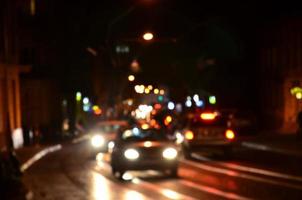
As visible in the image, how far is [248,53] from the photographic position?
60.7 m

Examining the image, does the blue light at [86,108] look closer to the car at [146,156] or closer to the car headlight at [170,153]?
the car at [146,156]

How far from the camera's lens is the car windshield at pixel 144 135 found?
2323 cm

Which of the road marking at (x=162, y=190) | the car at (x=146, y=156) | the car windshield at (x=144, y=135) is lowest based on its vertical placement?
the road marking at (x=162, y=190)

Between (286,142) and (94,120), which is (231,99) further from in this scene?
(286,142)

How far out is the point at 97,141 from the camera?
3238 centimetres

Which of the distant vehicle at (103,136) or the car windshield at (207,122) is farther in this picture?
the distant vehicle at (103,136)

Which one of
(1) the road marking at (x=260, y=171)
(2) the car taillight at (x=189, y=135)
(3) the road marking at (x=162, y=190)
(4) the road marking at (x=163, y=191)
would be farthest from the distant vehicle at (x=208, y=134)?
(4) the road marking at (x=163, y=191)

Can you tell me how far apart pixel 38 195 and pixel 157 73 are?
71.9 meters

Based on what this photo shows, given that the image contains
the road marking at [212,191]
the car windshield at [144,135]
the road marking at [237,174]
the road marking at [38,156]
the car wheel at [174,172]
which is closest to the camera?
the road marking at [212,191]

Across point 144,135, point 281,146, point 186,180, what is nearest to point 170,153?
point 186,180

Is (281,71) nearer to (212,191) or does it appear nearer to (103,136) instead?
(103,136)

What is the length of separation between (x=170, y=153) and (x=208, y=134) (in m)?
7.80

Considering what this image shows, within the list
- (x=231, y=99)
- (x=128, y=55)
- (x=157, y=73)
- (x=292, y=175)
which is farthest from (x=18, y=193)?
(x=128, y=55)

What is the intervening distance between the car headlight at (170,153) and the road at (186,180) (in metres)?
0.67
